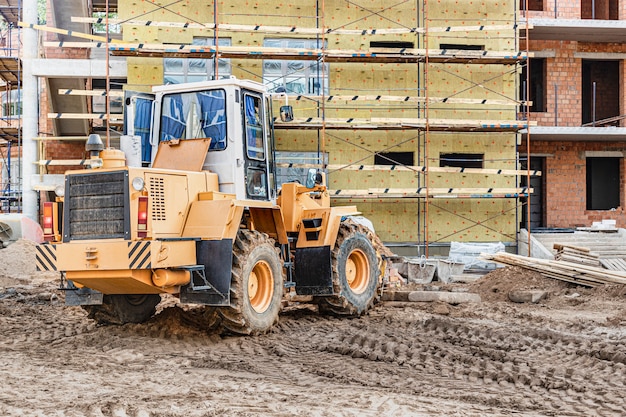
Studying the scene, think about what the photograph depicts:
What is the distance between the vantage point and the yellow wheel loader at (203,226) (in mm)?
8023

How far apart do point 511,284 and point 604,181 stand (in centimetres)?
1185

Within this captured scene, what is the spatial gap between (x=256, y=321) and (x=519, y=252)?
13533 mm

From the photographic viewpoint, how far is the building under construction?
758 inches

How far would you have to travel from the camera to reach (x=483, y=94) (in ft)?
68.0

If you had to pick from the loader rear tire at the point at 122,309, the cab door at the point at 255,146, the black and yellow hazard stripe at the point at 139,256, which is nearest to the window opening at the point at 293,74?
the cab door at the point at 255,146

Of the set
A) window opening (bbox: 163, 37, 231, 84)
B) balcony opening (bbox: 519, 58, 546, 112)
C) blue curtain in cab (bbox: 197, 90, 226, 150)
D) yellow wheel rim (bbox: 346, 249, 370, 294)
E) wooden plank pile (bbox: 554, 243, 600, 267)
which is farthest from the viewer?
balcony opening (bbox: 519, 58, 546, 112)

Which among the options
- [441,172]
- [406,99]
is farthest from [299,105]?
[441,172]

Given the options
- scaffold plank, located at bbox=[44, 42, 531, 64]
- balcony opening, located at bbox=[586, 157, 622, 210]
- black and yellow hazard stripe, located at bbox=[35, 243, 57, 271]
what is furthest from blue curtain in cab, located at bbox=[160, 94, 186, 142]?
balcony opening, located at bbox=[586, 157, 622, 210]

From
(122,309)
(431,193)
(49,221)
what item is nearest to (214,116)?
(49,221)

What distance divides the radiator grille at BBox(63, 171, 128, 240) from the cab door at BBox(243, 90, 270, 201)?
6.06ft

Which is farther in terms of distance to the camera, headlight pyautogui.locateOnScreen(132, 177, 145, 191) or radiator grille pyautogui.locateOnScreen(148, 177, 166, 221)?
radiator grille pyautogui.locateOnScreen(148, 177, 166, 221)

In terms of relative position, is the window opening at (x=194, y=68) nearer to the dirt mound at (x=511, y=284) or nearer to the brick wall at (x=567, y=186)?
the dirt mound at (x=511, y=284)

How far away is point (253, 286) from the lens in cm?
906

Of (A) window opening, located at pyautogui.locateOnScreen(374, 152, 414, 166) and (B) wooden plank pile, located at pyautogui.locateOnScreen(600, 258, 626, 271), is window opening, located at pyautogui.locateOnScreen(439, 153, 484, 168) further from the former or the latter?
(B) wooden plank pile, located at pyautogui.locateOnScreen(600, 258, 626, 271)
